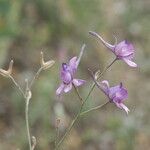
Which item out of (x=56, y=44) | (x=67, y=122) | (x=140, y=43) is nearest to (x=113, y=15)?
(x=140, y=43)

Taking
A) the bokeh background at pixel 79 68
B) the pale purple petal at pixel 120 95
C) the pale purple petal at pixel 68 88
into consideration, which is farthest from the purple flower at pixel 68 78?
the bokeh background at pixel 79 68

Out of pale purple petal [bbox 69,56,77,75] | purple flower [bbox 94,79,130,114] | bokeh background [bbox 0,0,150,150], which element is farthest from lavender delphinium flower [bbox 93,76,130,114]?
bokeh background [bbox 0,0,150,150]

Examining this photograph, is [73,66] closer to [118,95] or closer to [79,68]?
[118,95]

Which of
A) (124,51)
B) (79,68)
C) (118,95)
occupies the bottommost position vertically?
(79,68)

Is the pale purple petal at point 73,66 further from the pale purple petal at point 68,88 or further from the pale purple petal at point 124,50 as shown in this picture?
the pale purple petal at point 124,50

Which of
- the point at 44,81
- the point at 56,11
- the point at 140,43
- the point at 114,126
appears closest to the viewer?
the point at 114,126

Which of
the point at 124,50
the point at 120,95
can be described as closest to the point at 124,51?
the point at 124,50

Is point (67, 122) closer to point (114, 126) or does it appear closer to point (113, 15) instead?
point (114, 126)

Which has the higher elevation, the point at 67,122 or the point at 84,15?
the point at 84,15

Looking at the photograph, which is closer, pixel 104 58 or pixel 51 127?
pixel 51 127
